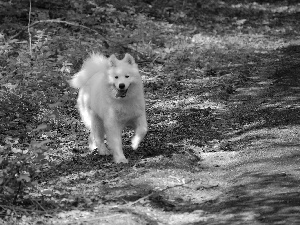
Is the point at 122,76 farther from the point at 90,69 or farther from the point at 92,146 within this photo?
the point at 92,146

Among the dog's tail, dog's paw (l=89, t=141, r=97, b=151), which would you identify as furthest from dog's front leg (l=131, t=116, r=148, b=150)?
the dog's tail

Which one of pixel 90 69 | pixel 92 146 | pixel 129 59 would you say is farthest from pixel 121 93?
pixel 92 146

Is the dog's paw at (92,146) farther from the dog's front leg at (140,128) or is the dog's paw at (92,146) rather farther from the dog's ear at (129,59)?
the dog's ear at (129,59)

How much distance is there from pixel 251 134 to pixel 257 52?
8263mm

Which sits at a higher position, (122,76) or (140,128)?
(122,76)

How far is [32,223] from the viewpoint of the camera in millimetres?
5801

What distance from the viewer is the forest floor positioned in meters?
6.08

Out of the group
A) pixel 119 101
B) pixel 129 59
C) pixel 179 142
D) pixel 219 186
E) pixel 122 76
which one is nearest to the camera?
pixel 219 186

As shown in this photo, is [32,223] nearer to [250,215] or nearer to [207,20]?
[250,215]

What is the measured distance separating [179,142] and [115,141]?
1.33 m

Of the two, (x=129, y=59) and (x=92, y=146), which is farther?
(x=92, y=146)

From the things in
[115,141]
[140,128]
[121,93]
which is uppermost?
[121,93]

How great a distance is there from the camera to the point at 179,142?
28.9 ft

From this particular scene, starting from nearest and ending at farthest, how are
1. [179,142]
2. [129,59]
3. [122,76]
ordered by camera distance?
[122,76]
[129,59]
[179,142]
